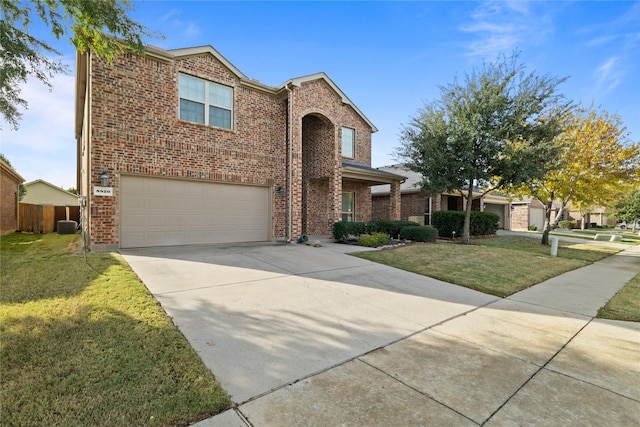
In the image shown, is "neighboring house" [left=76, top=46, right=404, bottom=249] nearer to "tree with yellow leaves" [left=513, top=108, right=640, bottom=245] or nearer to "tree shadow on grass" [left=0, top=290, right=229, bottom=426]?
"tree shadow on grass" [left=0, top=290, right=229, bottom=426]

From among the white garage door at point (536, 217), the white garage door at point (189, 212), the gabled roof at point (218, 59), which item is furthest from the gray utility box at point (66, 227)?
the white garage door at point (536, 217)

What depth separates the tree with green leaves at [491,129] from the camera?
11.9 meters

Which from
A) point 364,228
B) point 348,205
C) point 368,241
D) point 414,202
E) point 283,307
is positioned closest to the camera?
point 283,307

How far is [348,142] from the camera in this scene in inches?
629

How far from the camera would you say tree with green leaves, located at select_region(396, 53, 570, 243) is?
11875 mm

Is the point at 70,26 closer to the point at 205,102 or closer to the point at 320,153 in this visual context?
the point at 205,102

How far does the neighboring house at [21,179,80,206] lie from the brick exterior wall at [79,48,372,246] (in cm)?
2867

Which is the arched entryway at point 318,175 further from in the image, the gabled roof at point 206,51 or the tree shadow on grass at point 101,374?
the tree shadow on grass at point 101,374

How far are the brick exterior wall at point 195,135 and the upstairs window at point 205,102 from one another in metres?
0.21

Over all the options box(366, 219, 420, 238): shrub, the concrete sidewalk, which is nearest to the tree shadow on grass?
the concrete sidewalk

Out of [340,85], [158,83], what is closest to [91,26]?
[158,83]

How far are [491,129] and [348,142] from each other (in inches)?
263

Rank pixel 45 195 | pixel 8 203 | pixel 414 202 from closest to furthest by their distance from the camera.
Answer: pixel 8 203 → pixel 414 202 → pixel 45 195

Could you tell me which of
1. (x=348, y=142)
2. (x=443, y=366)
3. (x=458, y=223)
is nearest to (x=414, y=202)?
(x=458, y=223)
